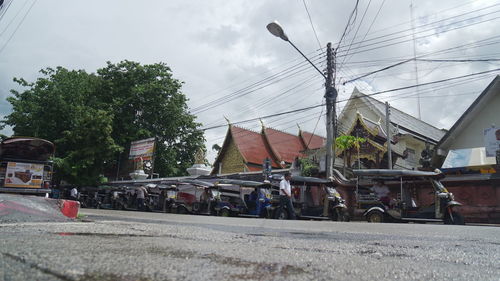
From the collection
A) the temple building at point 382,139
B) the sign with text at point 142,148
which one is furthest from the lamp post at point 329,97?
the sign with text at point 142,148

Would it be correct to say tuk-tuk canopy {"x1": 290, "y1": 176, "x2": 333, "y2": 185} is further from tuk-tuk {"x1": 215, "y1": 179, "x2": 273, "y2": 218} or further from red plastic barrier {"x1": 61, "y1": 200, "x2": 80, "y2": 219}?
red plastic barrier {"x1": 61, "y1": 200, "x2": 80, "y2": 219}

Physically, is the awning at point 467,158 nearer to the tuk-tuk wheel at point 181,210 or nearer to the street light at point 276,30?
the street light at point 276,30

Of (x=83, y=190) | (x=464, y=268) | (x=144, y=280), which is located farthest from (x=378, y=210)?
(x=83, y=190)

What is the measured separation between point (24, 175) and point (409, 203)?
13.8 m

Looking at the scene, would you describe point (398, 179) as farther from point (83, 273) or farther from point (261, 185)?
point (83, 273)

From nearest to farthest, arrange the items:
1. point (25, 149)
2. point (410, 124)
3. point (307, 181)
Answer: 1. point (307, 181)
2. point (25, 149)
3. point (410, 124)

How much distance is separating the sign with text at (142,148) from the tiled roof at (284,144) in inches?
332

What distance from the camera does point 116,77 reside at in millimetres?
28172

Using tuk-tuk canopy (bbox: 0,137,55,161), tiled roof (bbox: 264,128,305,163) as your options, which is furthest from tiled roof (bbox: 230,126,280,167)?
tuk-tuk canopy (bbox: 0,137,55,161)

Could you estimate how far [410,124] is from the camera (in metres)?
22.8

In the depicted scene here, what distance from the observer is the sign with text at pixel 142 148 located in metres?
25.3

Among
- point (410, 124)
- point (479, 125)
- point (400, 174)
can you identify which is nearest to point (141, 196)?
point (400, 174)

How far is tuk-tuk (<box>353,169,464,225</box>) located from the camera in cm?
921

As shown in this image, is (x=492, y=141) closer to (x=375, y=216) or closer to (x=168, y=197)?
(x=375, y=216)
